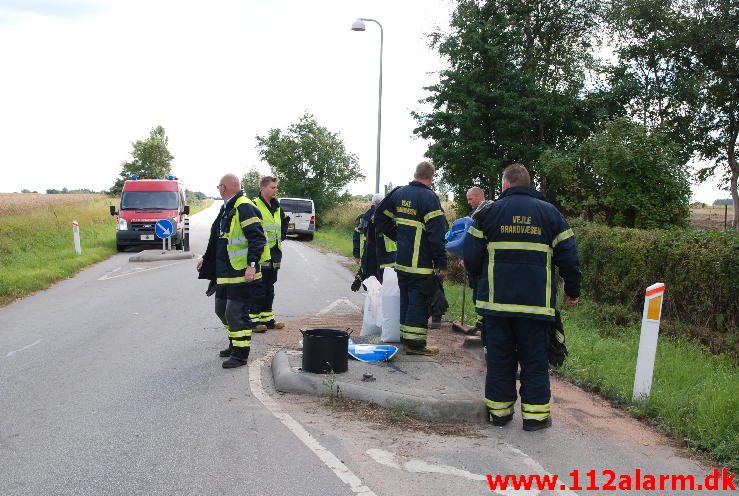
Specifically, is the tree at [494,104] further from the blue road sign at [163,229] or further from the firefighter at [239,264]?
the firefighter at [239,264]

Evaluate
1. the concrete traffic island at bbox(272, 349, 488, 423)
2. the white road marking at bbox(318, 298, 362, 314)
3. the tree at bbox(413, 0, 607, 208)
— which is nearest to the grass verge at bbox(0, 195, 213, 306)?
the white road marking at bbox(318, 298, 362, 314)

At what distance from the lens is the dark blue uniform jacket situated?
4.71 metres

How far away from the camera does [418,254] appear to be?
6.58m

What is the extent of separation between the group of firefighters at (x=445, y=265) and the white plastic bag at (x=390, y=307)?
0.61 ft

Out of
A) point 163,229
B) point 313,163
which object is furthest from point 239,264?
point 313,163

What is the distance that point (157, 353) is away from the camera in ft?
23.0

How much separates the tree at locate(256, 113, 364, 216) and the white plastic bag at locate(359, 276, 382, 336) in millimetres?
39631

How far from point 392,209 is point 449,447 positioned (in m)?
3.09

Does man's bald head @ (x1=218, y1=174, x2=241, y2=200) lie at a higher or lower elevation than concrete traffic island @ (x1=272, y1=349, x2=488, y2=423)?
higher

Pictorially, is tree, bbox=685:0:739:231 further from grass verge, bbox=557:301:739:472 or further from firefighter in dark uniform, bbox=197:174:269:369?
firefighter in dark uniform, bbox=197:174:269:369

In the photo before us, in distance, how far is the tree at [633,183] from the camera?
14195mm

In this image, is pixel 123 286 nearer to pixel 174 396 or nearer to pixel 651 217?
pixel 174 396

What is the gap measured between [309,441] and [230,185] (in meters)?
3.23

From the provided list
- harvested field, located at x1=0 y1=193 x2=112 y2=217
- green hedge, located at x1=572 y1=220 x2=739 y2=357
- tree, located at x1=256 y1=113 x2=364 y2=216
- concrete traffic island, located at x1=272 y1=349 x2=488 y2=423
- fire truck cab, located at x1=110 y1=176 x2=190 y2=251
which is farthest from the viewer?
tree, located at x1=256 y1=113 x2=364 y2=216
